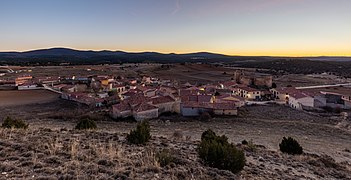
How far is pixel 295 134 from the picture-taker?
29.7 m

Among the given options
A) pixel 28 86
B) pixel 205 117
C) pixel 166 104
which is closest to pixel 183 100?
pixel 166 104

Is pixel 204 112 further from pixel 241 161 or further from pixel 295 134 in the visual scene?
pixel 241 161

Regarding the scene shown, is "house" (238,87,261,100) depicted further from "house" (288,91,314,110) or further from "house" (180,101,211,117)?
"house" (180,101,211,117)

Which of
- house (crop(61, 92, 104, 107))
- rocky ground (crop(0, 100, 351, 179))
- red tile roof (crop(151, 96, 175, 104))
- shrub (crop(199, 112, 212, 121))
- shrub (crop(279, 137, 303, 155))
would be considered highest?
rocky ground (crop(0, 100, 351, 179))

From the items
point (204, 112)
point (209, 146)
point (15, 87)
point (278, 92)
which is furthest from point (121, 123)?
point (15, 87)

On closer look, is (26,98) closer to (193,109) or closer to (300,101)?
(193,109)

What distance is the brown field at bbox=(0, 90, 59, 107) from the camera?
4928 centimetres

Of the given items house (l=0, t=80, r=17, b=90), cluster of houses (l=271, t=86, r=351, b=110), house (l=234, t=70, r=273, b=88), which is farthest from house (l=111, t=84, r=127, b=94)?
cluster of houses (l=271, t=86, r=351, b=110)

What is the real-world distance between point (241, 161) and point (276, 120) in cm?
2990

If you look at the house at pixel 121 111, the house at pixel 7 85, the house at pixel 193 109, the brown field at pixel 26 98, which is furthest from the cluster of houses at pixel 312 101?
the house at pixel 7 85

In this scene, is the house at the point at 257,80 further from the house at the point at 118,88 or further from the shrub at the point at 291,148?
the shrub at the point at 291,148

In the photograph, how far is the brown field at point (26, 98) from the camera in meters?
49.3

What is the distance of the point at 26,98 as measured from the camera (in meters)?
53.6

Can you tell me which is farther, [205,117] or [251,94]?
[251,94]
